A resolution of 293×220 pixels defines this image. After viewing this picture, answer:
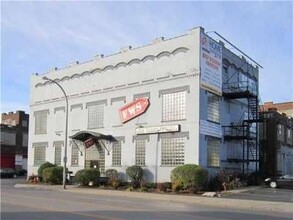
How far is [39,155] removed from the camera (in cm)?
5156

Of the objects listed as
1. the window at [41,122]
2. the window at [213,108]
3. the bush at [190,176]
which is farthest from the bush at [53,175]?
the window at [213,108]

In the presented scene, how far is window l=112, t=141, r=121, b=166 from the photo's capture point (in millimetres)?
41656

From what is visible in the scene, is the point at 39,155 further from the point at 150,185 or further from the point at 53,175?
the point at 150,185

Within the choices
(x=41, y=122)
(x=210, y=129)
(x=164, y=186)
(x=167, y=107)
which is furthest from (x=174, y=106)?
(x=41, y=122)

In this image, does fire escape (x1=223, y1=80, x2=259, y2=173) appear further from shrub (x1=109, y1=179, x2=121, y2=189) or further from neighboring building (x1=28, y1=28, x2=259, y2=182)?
shrub (x1=109, y1=179, x2=121, y2=189)

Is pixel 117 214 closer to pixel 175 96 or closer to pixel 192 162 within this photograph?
pixel 192 162

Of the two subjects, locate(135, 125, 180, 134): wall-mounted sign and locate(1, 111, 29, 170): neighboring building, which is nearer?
locate(135, 125, 180, 134): wall-mounted sign

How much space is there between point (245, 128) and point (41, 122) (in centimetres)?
2225

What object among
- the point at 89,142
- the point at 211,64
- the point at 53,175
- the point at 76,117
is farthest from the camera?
the point at 76,117

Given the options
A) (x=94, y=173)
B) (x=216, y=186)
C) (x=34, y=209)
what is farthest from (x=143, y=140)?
(x=34, y=209)

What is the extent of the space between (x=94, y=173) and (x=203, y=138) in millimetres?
9855

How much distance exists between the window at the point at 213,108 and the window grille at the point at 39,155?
20545 mm

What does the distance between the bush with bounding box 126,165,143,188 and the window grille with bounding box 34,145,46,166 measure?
14.9 meters

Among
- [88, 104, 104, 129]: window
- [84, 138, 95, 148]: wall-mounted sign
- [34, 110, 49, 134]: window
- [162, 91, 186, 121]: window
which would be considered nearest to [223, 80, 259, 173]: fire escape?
[162, 91, 186, 121]: window
